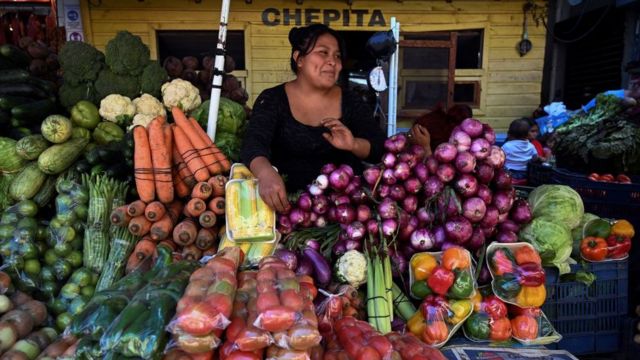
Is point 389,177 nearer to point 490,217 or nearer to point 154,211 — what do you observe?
point 490,217

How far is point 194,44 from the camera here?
7.60 meters

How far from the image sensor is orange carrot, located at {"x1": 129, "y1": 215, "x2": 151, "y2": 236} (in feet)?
7.55

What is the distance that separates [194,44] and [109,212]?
5.86 metres

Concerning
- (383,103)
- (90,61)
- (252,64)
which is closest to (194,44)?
(252,64)

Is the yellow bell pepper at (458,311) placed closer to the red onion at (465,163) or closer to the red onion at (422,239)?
the red onion at (422,239)

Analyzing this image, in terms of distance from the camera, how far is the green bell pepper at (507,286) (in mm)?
2084

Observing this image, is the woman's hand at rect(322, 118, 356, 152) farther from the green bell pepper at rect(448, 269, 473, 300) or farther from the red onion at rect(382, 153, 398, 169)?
the green bell pepper at rect(448, 269, 473, 300)

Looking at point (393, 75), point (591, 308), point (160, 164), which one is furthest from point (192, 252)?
point (393, 75)

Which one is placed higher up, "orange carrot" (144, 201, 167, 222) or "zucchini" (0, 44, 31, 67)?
"zucchini" (0, 44, 31, 67)

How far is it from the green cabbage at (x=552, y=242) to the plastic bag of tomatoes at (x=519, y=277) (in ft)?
0.49

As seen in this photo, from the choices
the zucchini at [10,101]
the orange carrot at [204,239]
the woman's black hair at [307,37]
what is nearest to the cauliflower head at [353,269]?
the orange carrot at [204,239]

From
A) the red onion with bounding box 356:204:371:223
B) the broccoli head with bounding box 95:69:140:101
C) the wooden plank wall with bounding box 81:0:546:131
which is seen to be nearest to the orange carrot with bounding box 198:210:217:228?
the red onion with bounding box 356:204:371:223

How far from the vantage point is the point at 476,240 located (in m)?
2.22

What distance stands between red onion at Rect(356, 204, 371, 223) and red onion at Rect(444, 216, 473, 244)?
41cm
